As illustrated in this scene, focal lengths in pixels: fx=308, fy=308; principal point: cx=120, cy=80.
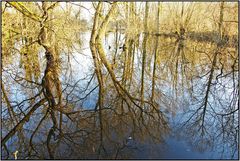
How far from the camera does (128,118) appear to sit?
6.01m

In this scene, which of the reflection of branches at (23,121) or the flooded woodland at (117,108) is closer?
the flooded woodland at (117,108)

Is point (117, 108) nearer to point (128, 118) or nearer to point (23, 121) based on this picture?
point (128, 118)

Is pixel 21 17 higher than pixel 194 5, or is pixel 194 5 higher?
pixel 194 5

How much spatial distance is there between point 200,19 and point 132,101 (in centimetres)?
2041

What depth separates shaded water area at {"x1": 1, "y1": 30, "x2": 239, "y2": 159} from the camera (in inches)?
185

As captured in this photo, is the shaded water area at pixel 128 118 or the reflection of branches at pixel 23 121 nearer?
the shaded water area at pixel 128 118

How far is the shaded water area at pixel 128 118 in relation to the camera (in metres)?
4.70

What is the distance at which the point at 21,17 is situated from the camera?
664 inches

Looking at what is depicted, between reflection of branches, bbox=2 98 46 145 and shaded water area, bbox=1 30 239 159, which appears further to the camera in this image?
reflection of branches, bbox=2 98 46 145

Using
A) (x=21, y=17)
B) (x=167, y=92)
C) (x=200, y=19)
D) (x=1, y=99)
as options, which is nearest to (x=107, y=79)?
(x=167, y=92)

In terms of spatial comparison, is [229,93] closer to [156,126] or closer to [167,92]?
[167,92]

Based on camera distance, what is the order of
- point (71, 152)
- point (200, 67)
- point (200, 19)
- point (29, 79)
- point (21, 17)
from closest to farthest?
point (71, 152) → point (29, 79) → point (200, 67) → point (21, 17) → point (200, 19)

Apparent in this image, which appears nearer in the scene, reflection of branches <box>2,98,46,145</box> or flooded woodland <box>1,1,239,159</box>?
flooded woodland <box>1,1,239,159</box>

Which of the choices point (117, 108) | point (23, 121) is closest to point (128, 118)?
point (117, 108)
